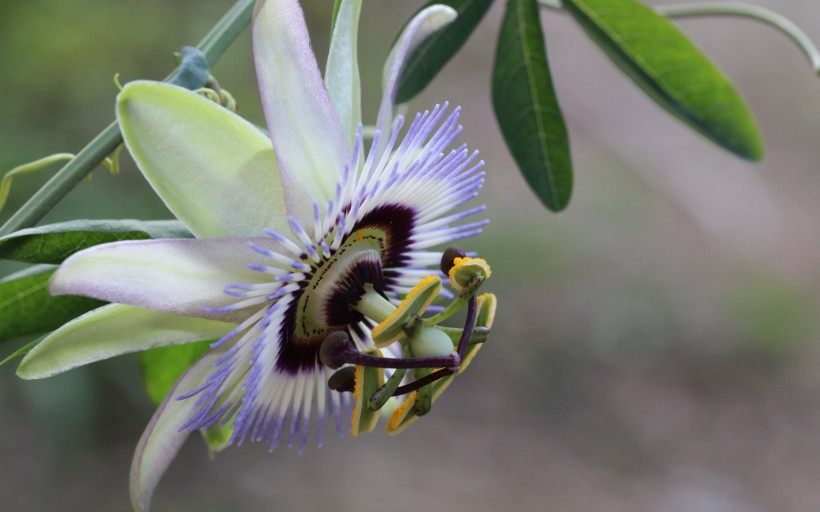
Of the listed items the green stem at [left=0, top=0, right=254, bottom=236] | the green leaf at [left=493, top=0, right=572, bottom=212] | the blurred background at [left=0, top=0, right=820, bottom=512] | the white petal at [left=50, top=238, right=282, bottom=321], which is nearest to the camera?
the white petal at [left=50, top=238, right=282, bottom=321]

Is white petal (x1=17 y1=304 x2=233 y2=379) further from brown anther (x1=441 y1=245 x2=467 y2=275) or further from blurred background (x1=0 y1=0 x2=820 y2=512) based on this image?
blurred background (x1=0 y1=0 x2=820 y2=512)

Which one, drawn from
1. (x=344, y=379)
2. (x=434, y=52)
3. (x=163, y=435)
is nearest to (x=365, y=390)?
(x=344, y=379)

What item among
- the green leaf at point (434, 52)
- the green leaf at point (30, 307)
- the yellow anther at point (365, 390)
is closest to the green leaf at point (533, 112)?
the green leaf at point (434, 52)

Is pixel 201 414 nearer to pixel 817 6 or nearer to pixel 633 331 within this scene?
pixel 633 331

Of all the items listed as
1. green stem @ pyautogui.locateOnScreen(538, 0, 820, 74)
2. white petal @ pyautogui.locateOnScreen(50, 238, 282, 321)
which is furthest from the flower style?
green stem @ pyautogui.locateOnScreen(538, 0, 820, 74)

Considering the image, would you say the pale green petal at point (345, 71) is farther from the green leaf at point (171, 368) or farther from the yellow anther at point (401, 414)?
the green leaf at point (171, 368)

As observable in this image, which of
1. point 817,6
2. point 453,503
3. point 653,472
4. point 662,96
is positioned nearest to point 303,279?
point 662,96

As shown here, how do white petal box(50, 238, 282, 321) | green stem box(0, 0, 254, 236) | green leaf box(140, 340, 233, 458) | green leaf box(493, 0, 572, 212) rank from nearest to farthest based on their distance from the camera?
white petal box(50, 238, 282, 321)
green stem box(0, 0, 254, 236)
green leaf box(140, 340, 233, 458)
green leaf box(493, 0, 572, 212)
